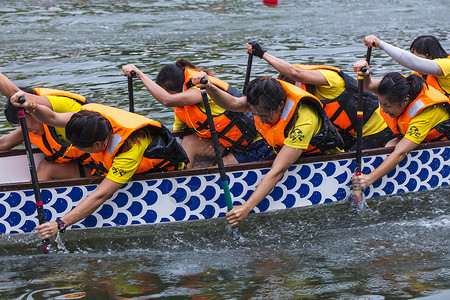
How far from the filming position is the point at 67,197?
16.6 feet

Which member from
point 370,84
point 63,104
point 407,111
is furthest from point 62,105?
point 407,111

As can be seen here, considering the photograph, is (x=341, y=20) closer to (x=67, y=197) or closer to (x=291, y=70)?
(x=291, y=70)

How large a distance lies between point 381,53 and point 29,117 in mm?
8597

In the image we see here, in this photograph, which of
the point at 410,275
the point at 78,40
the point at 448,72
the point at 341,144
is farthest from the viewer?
the point at 78,40

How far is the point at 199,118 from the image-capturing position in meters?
5.77

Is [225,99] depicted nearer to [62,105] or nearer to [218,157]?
[218,157]

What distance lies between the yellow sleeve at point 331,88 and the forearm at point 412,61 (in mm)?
533

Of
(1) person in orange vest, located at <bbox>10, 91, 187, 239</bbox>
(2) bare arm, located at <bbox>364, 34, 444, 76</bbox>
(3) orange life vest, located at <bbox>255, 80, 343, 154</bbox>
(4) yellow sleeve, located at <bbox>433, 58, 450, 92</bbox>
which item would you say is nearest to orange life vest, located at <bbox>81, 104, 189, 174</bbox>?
(1) person in orange vest, located at <bbox>10, 91, 187, 239</bbox>

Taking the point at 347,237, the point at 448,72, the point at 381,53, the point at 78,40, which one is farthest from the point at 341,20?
the point at 347,237

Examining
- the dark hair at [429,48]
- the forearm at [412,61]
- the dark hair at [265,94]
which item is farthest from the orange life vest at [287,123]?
the dark hair at [429,48]

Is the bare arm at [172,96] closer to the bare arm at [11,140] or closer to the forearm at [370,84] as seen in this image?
the bare arm at [11,140]

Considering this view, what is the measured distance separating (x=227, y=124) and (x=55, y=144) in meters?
1.56

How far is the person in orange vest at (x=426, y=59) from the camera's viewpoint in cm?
552

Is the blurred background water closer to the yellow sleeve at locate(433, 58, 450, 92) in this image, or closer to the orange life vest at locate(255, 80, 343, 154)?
the orange life vest at locate(255, 80, 343, 154)
